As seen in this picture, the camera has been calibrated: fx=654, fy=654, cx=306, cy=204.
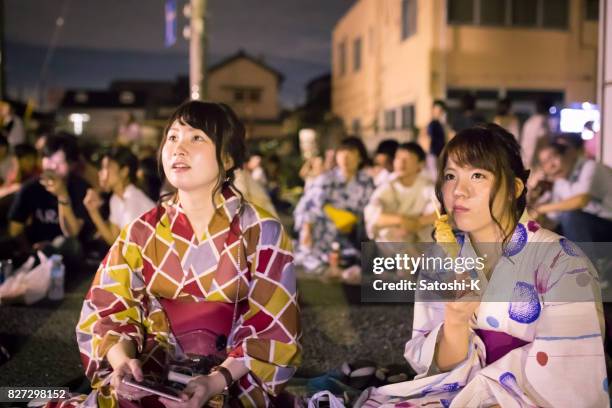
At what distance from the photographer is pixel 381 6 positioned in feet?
64.0

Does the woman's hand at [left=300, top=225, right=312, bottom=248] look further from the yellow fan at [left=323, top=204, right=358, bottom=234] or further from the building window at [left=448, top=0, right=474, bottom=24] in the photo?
the building window at [left=448, top=0, right=474, bottom=24]

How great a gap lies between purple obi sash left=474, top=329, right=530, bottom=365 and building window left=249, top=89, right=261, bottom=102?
36.7 m

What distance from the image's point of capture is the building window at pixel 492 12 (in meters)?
15.6

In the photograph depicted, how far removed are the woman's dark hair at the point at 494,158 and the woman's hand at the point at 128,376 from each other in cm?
136

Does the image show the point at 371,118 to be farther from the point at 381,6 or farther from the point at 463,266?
the point at 463,266

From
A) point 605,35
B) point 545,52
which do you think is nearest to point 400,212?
point 605,35

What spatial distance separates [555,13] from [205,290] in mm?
15547

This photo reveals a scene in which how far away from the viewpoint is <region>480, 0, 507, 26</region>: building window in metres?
15.6

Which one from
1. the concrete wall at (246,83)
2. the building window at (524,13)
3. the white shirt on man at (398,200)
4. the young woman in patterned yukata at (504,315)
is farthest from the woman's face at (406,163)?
the concrete wall at (246,83)

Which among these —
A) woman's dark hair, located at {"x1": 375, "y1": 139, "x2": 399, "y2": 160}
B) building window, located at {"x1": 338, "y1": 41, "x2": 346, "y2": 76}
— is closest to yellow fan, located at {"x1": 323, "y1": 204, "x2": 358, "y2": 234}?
woman's dark hair, located at {"x1": 375, "y1": 139, "x2": 399, "y2": 160}

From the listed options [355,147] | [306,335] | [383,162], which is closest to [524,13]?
[383,162]

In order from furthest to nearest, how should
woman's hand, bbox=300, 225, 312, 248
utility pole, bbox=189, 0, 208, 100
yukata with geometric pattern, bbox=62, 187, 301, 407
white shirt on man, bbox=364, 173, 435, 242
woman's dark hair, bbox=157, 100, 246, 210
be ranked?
utility pole, bbox=189, 0, 208, 100, woman's hand, bbox=300, 225, 312, 248, white shirt on man, bbox=364, 173, 435, 242, woman's dark hair, bbox=157, 100, 246, 210, yukata with geometric pattern, bbox=62, 187, 301, 407

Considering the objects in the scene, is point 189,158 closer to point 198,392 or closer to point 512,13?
point 198,392

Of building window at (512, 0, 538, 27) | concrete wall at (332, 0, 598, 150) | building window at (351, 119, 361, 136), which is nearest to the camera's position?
concrete wall at (332, 0, 598, 150)
